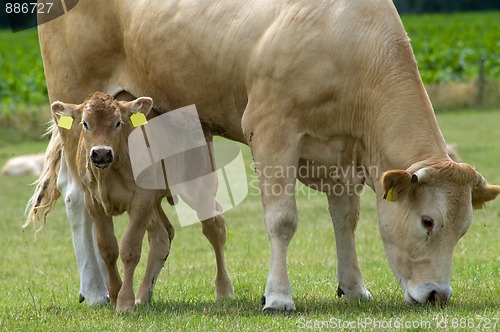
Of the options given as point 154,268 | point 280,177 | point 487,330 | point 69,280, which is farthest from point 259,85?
point 69,280

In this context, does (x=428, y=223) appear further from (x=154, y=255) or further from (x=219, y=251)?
(x=154, y=255)

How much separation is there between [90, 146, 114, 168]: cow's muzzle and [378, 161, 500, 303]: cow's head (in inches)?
83.4

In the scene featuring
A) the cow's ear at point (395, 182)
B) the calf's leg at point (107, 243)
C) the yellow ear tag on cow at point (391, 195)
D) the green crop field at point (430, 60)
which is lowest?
the green crop field at point (430, 60)

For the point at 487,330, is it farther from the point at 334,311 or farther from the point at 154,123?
the point at 154,123

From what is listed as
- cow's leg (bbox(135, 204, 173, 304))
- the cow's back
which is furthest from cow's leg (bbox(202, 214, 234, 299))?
the cow's back

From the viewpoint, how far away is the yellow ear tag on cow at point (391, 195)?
770cm

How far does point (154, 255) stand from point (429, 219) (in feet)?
8.66

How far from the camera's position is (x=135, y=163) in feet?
28.5

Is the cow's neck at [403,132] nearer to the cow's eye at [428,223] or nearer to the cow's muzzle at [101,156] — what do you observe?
the cow's eye at [428,223]

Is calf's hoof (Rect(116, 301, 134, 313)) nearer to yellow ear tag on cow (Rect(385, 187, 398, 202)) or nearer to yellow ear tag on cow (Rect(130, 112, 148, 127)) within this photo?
yellow ear tag on cow (Rect(130, 112, 148, 127))

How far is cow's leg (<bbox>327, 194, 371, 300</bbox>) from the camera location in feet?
29.6

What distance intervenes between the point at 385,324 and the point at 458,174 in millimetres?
1270

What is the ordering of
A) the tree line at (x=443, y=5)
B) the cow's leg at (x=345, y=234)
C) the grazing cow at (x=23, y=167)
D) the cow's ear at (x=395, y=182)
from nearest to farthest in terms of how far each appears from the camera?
the cow's ear at (x=395, y=182)
the cow's leg at (x=345, y=234)
the grazing cow at (x=23, y=167)
the tree line at (x=443, y=5)

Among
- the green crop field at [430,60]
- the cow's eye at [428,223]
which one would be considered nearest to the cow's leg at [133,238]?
the cow's eye at [428,223]
